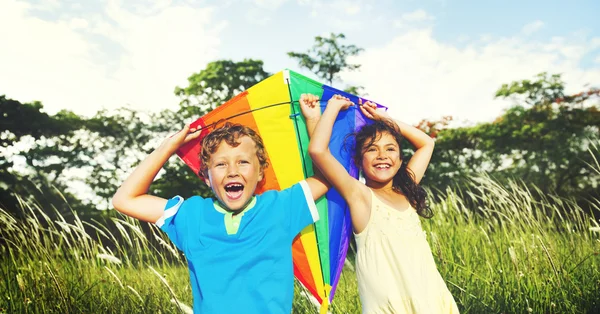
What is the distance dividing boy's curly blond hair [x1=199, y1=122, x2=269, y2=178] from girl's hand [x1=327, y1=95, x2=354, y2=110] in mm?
419

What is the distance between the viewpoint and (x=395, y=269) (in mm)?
2133

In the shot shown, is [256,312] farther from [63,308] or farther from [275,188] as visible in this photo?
[63,308]

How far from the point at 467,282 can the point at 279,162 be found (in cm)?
196

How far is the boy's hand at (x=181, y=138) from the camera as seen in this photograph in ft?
7.39

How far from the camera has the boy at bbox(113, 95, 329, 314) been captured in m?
1.94

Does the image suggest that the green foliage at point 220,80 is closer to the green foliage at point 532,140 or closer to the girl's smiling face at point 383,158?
the green foliage at point 532,140

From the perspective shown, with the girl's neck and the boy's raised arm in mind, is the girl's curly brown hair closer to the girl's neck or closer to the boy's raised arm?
the girl's neck

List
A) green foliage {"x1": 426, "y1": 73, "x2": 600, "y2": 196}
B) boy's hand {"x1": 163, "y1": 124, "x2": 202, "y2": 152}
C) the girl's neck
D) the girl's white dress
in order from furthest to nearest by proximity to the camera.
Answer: green foliage {"x1": 426, "y1": 73, "x2": 600, "y2": 196}, the girl's neck, boy's hand {"x1": 163, "y1": 124, "x2": 202, "y2": 152}, the girl's white dress

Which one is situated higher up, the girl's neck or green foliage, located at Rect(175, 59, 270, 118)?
green foliage, located at Rect(175, 59, 270, 118)

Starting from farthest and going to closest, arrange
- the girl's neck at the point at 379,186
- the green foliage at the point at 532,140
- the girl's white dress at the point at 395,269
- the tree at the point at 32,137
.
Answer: the green foliage at the point at 532,140 → the tree at the point at 32,137 → the girl's neck at the point at 379,186 → the girl's white dress at the point at 395,269

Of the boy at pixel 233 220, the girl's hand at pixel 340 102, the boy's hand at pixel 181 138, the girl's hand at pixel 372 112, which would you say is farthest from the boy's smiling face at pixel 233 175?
the girl's hand at pixel 372 112

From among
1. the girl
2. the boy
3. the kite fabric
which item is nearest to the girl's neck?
the girl

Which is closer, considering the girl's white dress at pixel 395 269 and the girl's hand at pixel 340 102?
the girl's white dress at pixel 395 269

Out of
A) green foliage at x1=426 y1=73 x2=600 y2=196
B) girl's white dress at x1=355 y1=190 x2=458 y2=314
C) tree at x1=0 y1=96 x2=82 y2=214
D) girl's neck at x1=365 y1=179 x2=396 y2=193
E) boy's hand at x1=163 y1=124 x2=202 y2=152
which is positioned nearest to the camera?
girl's white dress at x1=355 y1=190 x2=458 y2=314
